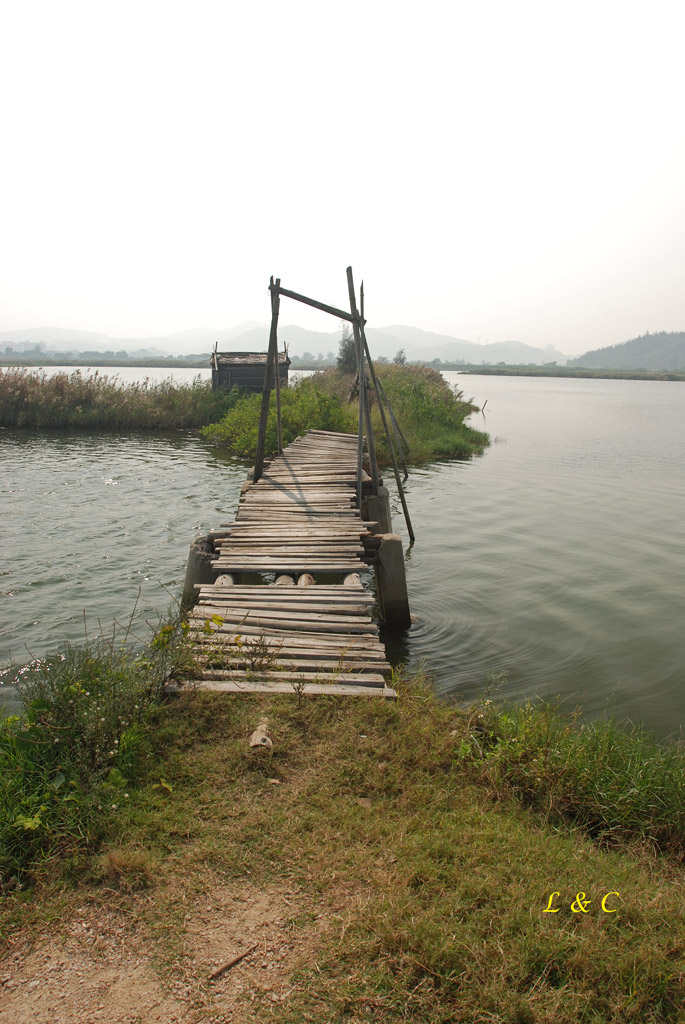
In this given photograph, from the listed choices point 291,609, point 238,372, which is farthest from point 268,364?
point 238,372

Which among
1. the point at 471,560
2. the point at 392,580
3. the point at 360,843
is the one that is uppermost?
the point at 392,580

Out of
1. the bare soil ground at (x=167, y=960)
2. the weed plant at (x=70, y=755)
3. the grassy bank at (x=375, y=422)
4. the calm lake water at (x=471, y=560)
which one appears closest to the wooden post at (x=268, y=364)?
the calm lake water at (x=471, y=560)

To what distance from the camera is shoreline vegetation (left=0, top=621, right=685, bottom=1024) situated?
2.85 metres

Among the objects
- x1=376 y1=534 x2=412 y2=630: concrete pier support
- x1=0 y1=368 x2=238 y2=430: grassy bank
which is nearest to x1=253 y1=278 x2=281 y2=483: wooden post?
x1=376 y1=534 x2=412 y2=630: concrete pier support

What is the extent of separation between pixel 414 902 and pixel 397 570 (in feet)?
16.8

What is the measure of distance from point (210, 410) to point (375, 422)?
10192 mm

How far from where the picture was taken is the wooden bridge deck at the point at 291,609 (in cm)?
531

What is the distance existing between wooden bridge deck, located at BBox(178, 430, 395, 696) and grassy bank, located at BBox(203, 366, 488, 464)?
923cm

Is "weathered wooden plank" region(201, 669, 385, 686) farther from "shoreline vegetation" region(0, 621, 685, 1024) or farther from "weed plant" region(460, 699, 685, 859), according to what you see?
"weed plant" region(460, 699, 685, 859)

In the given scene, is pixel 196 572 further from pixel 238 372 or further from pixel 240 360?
pixel 240 360

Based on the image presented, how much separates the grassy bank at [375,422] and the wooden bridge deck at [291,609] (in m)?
9.23

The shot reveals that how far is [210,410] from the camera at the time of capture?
97.0 feet

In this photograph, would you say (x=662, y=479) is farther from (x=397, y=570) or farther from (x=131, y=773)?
(x=131, y=773)

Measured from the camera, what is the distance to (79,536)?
485 inches
